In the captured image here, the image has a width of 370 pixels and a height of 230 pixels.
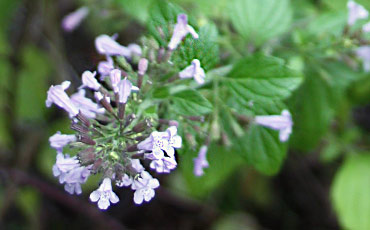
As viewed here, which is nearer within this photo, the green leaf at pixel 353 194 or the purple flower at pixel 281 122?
the purple flower at pixel 281 122

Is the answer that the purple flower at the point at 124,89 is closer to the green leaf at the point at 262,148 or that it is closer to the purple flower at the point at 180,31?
the purple flower at the point at 180,31

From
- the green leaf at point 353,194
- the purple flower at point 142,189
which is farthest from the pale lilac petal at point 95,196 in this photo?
the green leaf at point 353,194

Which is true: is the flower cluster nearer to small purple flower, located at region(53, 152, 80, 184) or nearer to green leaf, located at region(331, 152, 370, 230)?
small purple flower, located at region(53, 152, 80, 184)

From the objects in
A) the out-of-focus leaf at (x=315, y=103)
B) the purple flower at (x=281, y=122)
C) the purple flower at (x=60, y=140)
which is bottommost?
the out-of-focus leaf at (x=315, y=103)

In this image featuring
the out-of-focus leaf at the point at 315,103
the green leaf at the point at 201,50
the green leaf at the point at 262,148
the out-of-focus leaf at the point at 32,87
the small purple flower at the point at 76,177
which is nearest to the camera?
the small purple flower at the point at 76,177

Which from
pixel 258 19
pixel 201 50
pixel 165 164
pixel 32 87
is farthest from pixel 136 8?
pixel 32 87

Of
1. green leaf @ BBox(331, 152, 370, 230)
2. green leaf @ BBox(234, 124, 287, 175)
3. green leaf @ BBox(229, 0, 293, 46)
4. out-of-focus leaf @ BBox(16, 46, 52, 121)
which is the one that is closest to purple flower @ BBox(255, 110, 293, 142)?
green leaf @ BBox(234, 124, 287, 175)

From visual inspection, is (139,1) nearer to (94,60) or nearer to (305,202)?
(94,60)
